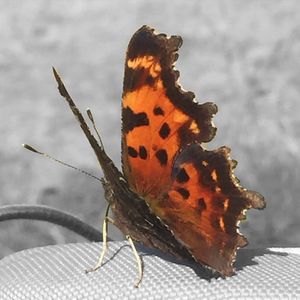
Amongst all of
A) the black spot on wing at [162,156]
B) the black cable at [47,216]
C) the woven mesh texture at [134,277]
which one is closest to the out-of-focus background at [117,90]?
the black cable at [47,216]

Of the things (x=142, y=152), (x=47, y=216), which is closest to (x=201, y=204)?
(x=142, y=152)

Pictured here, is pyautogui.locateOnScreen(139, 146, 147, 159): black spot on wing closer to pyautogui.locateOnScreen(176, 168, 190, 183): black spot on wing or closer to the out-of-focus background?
pyautogui.locateOnScreen(176, 168, 190, 183): black spot on wing

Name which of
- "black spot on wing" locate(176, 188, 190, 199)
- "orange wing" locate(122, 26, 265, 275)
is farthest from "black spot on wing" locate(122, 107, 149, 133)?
"black spot on wing" locate(176, 188, 190, 199)

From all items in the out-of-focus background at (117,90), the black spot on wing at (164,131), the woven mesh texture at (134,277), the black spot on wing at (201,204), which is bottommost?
the woven mesh texture at (134,277)

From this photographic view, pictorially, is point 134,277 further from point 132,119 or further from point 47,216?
point 47,216

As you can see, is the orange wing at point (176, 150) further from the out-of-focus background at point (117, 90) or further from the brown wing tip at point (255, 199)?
the out-of-focus background at point (117, 90)

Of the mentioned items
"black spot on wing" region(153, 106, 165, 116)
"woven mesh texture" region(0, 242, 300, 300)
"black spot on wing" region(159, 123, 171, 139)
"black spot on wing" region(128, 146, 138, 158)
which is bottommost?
"woven mesh texture" region(0, 242, 300, 300)
